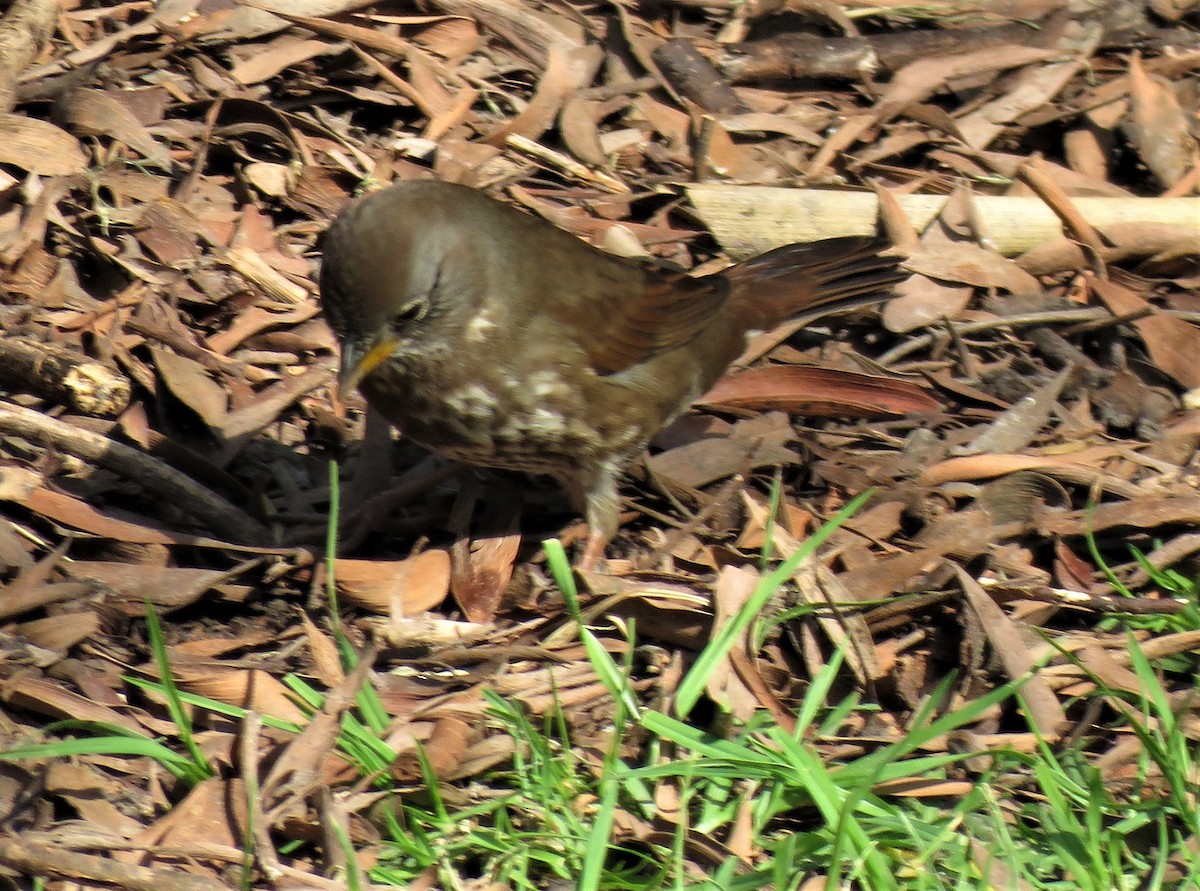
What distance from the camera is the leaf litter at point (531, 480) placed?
3.82m

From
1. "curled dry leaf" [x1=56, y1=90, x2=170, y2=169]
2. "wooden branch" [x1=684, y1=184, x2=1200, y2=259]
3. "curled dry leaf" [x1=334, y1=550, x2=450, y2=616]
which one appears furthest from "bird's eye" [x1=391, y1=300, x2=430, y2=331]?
"wooden branch" [x1=684, y1=184, x2=1200, y2=259]

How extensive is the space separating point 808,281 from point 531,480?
1245 millimetres

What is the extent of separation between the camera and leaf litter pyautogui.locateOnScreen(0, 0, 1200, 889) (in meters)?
3.82

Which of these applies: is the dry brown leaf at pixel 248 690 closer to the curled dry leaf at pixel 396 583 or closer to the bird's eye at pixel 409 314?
the curled dry leaf at pixel 396 583

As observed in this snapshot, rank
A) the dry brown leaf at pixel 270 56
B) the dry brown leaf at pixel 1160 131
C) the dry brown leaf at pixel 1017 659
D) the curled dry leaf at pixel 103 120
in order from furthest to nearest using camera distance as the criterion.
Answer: the dry brown leaf at pixel 1160 131 → the dry brown leaf at pixel 270 56 → the curled dry leaf at pixel 103 120 → the dry brown leaf at pixel 1017 659

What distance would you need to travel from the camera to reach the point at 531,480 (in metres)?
5.23

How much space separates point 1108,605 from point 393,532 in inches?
88.8

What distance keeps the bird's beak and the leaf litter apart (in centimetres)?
58

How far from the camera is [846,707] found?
386cm

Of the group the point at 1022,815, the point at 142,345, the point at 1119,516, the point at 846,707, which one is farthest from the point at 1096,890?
the point at 142,345

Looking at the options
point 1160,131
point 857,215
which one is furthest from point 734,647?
point 1160,131

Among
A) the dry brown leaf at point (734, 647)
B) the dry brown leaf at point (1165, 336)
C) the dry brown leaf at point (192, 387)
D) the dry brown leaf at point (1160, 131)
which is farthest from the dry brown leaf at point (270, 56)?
the dry brown leaf at point (1160, 131)

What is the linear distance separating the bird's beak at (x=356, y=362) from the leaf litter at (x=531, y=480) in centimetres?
58

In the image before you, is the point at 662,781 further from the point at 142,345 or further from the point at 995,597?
the point at 142,345
